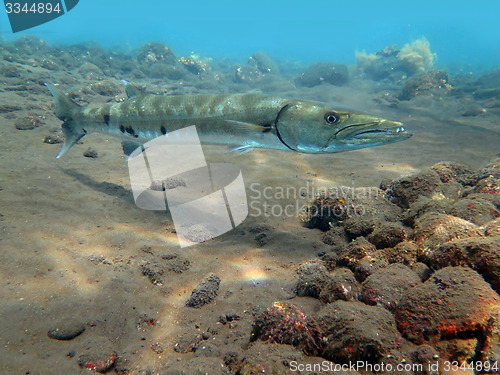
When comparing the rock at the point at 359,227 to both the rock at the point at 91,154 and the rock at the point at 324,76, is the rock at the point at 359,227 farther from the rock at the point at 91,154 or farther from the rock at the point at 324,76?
the rock at the point at 324,76

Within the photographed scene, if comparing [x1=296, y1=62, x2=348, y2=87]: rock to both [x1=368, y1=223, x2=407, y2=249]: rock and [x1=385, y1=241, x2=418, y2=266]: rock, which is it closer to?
[x1=368, y1=223, x2=407, y2=249]: rock

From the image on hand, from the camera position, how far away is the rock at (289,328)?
2400 millimetres

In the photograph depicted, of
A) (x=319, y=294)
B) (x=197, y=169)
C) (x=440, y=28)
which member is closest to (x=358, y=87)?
(x=197, y=169)

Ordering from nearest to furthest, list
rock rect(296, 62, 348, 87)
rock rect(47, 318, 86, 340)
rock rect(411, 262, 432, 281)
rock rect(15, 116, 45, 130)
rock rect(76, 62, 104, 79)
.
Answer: rock rect(47, 318, 86, 340) → rock rect(411, 262, 432, 281) → rock rect(15, 116, 45, 130) → rock rect(76, 62, 104, 79) → rock rect(296, 62, 348, 87)

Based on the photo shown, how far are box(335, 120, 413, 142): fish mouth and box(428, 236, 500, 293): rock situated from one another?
1426mm

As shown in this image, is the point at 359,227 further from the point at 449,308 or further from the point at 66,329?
the point at 66,329

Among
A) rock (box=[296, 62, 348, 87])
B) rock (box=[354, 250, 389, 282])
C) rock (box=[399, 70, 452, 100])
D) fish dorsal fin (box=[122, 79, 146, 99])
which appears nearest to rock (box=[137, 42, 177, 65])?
rock (box=[296, 62, 348, 87])

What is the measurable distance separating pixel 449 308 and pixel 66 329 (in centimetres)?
376

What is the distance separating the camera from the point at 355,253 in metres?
3.54

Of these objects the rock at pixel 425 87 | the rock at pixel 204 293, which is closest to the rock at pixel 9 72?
the rock at pixel 204 293

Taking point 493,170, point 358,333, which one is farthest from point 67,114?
point 493,170

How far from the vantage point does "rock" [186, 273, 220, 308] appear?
3295 mm

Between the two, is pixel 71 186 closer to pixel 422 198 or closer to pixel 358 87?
pixel 422 198

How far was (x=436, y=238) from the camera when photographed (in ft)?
10.9
